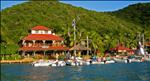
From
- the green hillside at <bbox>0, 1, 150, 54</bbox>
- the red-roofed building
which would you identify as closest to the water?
the red-roofed building

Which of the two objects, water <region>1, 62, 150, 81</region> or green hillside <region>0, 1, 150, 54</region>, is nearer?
water <region>1, 62, 150, 81</region>

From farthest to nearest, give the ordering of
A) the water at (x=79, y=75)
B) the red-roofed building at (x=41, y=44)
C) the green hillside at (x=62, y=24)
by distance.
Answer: the green hillside at (x=62, y=24), the red-roofed building at (x=41, y=44), the water at (x=79, y=75)

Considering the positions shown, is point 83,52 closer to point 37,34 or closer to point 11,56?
point 37,34

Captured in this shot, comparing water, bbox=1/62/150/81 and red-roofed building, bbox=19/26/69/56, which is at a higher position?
red-roofed building, bbox=19/26/69/56

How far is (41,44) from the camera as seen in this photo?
319 ft

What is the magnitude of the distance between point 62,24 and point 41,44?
45202mm

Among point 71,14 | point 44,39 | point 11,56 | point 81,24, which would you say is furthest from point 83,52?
point 71,14

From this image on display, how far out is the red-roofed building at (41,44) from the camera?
94.6 meters

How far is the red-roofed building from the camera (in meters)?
94.6

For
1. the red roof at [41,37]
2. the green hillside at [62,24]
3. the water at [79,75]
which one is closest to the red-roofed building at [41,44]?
the red roof at [41,37]

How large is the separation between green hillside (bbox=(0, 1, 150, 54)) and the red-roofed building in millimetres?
2948

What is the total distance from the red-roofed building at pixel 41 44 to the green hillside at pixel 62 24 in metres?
2.95

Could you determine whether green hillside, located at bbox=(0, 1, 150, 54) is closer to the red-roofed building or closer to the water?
the red-roofed building

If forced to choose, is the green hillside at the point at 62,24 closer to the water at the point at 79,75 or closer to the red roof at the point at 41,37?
the red roof at the point at 41,37
